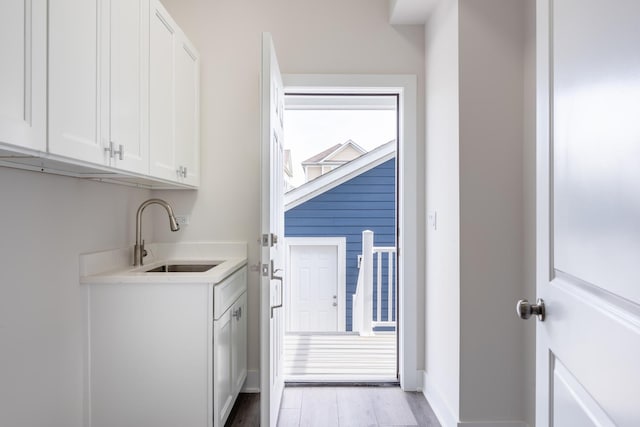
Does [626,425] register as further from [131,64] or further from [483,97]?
[131,64]

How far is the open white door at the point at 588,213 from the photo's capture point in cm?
66

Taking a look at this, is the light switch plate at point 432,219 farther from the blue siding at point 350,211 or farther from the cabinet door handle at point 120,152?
the blue siding at point 350,211

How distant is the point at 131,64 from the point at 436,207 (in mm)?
1835

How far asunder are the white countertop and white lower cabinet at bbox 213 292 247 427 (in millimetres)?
236

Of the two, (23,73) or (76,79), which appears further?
(76,79)

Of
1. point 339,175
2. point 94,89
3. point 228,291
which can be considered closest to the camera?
point 94,89

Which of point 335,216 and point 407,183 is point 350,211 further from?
point 407,183

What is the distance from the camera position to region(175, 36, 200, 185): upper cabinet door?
2336 millimetres

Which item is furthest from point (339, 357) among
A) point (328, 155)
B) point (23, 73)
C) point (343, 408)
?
point (328, 155)

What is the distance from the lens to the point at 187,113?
8.13ft

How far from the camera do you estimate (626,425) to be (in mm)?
664

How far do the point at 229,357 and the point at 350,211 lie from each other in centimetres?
327

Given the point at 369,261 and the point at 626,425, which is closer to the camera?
the point at 626,425

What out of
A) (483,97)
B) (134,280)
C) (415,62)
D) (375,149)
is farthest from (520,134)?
(375,149)
